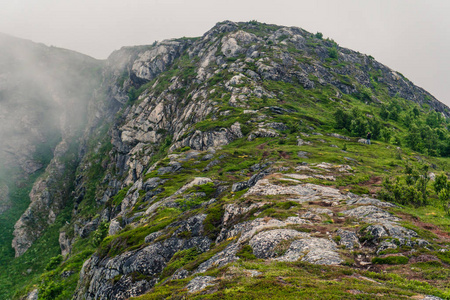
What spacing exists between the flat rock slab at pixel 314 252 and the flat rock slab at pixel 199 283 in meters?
6.34

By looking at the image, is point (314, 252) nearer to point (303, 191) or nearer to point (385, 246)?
point (385, 246)

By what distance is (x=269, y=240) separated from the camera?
22188 mm

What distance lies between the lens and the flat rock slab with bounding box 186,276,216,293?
16.4m

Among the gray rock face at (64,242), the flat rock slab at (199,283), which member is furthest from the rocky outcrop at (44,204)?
the flat rock slab at (199,283)

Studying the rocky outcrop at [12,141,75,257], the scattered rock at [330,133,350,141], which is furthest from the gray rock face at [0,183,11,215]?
the scattered rock at [330,133,350,141]

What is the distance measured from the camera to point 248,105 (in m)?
124

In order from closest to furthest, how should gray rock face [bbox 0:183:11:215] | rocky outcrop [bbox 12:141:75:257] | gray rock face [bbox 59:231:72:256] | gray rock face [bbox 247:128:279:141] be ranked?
gray rock face [bbox 247:128:279:141]
gray rock face [bbox 59:231:72:256]
rocky outcrop [bbox 12:141:75:257]
gray rock face [bbox 0:183:11:215]

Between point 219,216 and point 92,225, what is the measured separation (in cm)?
9496

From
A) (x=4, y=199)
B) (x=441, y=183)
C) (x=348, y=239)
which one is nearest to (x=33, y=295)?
(x=348, y=239)

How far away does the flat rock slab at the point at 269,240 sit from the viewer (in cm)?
2106

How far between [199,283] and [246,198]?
59.4ft

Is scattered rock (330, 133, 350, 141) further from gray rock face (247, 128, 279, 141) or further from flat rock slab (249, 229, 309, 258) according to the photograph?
flat rock slab (249, 229, 309, 258)

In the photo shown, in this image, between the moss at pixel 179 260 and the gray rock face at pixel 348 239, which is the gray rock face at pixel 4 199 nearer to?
the moss at pixel 179 260

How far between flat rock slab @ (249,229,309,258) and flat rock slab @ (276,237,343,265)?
3.84ft
